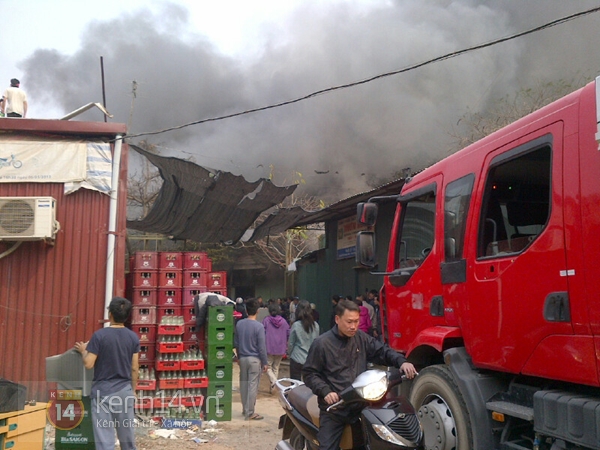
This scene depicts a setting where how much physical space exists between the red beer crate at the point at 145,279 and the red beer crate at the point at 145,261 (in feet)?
0.18

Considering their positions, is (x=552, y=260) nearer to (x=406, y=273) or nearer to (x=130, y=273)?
(x=406, y=273)

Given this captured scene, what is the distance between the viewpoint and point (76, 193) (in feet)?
22.6

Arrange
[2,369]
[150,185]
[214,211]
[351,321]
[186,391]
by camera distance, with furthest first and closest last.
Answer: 1. [150,185]
2. [214,211]
3. [186,391]
4. [2,369]
5. [351,321]

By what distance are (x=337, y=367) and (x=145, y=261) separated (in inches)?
186

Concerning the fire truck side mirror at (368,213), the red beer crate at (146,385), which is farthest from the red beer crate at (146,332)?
the fire truck side mirror at (368,213)

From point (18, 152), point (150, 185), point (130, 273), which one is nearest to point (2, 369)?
point (130, 273)

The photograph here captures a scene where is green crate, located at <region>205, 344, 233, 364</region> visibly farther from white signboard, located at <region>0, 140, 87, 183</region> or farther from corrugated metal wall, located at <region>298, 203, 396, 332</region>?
corrugated metal wall, located at <region>298, 203, 396, 332</region>

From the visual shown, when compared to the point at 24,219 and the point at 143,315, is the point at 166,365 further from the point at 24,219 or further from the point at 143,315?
the point at 24,219

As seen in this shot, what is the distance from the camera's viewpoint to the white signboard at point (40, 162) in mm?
6797

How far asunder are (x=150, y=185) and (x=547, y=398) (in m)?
20.4

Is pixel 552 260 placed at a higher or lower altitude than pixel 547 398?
higher

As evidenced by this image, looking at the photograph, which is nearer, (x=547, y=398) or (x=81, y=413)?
(x=547, y=398)

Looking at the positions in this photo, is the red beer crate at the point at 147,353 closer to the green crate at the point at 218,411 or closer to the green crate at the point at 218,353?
the green crate at the point at 218,353

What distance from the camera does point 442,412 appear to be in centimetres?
376
